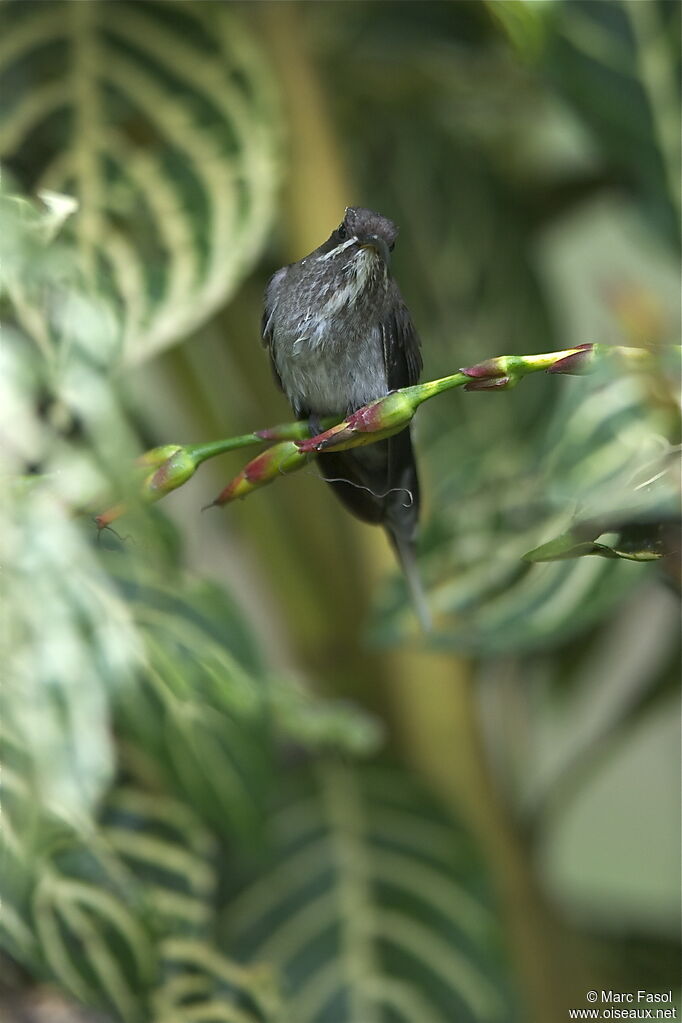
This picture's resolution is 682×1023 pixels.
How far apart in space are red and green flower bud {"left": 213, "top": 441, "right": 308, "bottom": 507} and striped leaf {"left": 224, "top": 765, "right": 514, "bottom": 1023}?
0.55 metres

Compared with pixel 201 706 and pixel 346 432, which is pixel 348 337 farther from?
pixel 201 706

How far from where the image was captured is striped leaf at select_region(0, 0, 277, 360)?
64cm

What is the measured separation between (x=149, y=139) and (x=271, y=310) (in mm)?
467

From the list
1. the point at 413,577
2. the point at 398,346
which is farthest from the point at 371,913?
the point at 398,346

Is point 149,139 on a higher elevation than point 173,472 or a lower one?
higher

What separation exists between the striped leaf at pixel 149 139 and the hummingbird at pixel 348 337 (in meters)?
0.17

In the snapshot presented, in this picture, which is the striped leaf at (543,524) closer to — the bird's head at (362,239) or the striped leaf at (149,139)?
the bird's head at (362,239)

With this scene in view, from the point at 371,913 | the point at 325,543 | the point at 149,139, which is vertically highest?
the point at 149,139

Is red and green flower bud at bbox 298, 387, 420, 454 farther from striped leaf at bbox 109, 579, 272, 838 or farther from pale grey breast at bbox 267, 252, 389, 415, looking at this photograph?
striped leaf at bbox 109, 579, 272, 838

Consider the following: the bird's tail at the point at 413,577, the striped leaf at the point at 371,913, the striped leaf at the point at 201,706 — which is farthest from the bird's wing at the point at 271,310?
the striped leaf at the point at 371,913

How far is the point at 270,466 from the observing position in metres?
0.33


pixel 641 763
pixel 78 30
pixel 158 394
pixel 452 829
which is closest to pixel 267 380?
pixel 158 394

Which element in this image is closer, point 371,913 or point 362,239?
point 362,239

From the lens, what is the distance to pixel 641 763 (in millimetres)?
1016
